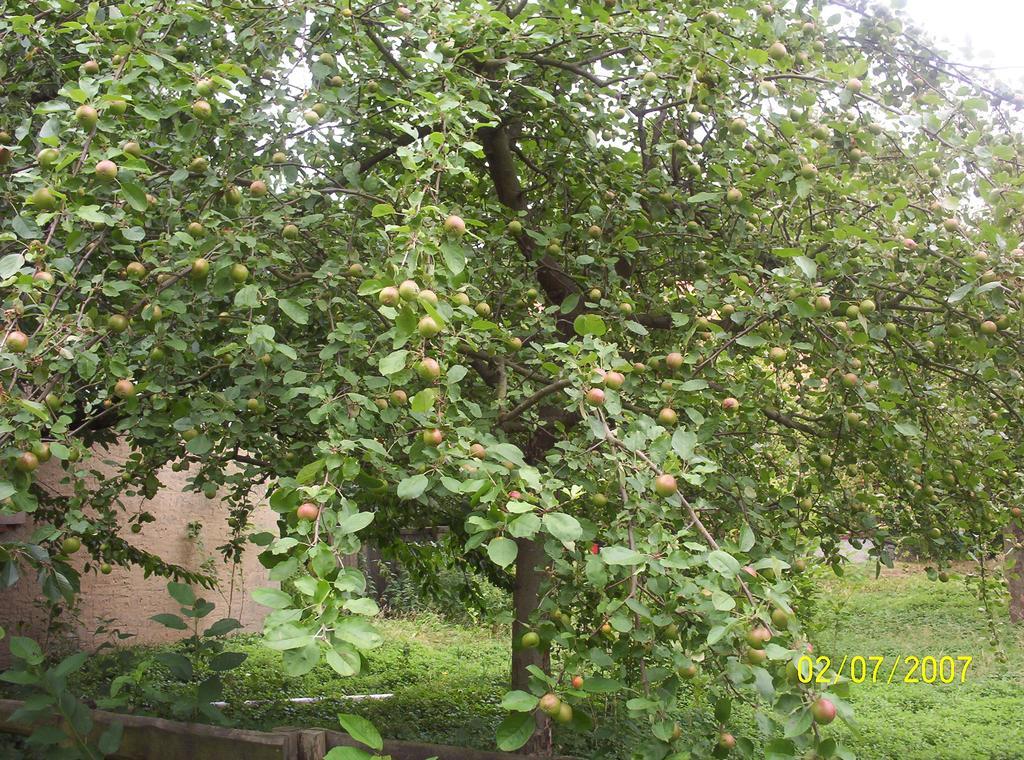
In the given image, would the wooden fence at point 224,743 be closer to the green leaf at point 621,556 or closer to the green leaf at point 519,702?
the green leaf at point 519,702

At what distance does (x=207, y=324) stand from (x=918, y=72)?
282cm

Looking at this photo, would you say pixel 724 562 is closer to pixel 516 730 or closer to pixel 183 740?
pixel 516 730

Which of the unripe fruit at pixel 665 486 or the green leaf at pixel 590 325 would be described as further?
the green leaf at pixel 590 325

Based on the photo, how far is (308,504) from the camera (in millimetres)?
1646

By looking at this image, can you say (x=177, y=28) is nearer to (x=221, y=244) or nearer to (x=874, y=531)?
(x=221, y=244)

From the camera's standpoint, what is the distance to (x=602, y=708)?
170 inches

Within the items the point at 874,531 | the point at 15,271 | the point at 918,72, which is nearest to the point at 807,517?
the point at 874,531

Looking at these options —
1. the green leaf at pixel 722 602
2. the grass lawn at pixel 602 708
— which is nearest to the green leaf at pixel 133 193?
the green leaf at pixel 722 602

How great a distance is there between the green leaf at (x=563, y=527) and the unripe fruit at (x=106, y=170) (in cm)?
126

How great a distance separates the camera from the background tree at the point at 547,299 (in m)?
1.81

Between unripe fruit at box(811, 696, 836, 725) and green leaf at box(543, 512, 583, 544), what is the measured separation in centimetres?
50

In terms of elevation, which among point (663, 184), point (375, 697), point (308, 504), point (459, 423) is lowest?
point (375, 697)

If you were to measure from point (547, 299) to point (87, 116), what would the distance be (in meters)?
2.27

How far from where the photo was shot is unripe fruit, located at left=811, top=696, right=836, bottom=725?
4.79 ft
